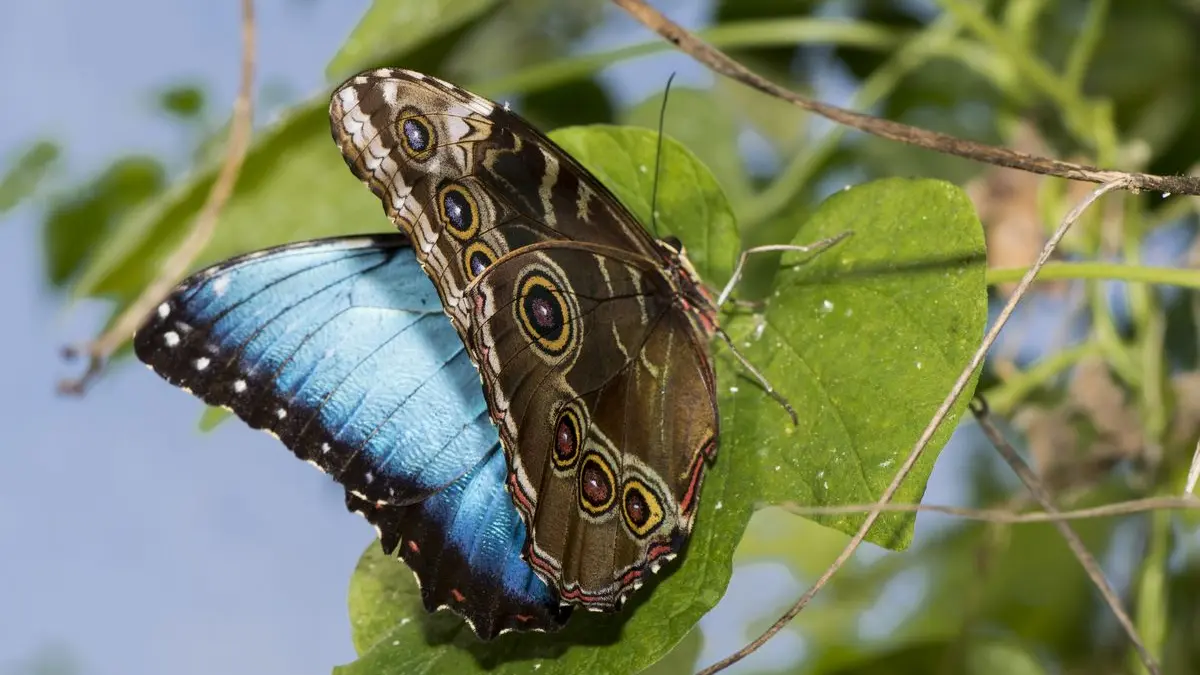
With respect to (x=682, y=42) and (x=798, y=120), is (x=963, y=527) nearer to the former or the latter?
(x=798, y=120)

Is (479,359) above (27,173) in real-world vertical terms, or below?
below

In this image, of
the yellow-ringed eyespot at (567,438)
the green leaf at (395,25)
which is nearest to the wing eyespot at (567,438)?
the yellow-ringed eyespot at (567,438)

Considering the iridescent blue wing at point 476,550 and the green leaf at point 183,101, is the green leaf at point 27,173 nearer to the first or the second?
the green leaf at point 183,101

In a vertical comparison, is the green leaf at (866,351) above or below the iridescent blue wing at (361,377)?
below

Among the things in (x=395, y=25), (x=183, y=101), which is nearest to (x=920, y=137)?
(x=395, y=25)

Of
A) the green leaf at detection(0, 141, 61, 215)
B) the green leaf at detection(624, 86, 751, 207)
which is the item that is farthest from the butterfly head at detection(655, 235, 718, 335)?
the green leaf at detection(0, 141, 61, 215)

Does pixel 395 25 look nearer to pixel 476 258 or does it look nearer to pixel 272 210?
pixel 272 210

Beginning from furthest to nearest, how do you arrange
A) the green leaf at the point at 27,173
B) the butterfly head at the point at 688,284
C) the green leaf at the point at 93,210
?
the green leaf at the point at 93,210 → the green leaf at the point at 27,173 → the butterfly head at the point at 688,284
